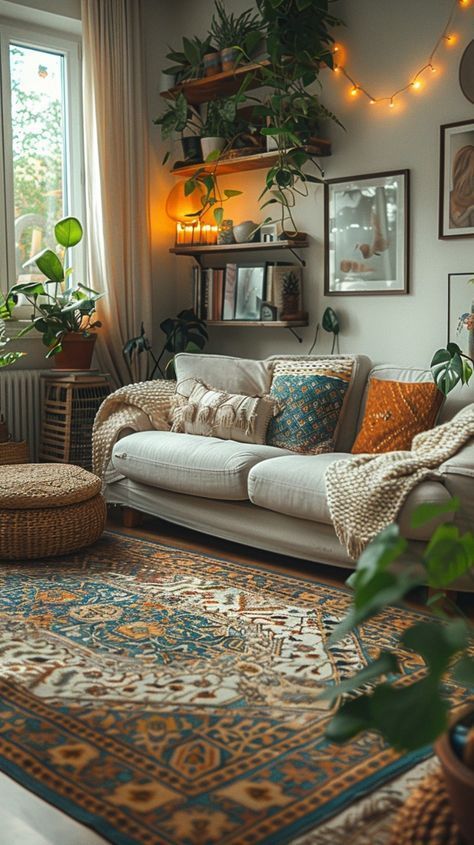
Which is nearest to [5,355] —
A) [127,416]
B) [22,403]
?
[22,403]

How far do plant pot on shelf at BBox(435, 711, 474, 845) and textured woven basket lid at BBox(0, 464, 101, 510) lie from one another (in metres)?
2.59

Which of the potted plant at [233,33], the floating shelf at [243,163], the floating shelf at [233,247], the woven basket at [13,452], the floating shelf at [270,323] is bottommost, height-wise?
the woven basket at [13,452]

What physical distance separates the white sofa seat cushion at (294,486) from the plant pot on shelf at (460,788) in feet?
5.75

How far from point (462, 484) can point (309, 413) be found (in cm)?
111

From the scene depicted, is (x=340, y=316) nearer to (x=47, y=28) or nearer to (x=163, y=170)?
(x=163, y=170)

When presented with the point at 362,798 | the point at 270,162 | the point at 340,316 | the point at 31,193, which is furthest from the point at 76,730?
the point at 31,193

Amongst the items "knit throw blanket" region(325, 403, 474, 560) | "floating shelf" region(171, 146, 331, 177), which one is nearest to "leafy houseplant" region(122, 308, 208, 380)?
"floating shelf" region(171, 146, 331, 177)

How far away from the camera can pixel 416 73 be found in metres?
4.32

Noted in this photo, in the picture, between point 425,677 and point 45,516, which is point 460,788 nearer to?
point 425,677

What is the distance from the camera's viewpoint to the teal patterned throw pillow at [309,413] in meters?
4.13

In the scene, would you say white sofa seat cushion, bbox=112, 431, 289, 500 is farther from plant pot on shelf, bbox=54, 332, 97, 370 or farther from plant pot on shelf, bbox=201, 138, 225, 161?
plant pot on shelf, bbox=201, 138, 225, 161

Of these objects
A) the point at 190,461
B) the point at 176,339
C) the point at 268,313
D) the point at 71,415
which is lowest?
the point at 190,461

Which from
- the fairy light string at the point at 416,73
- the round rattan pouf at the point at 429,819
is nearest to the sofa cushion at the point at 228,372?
the fairy light string at the point at 416,73

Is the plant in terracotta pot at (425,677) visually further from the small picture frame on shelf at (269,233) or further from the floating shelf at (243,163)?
the small picture frame on shelf at (269,233)
